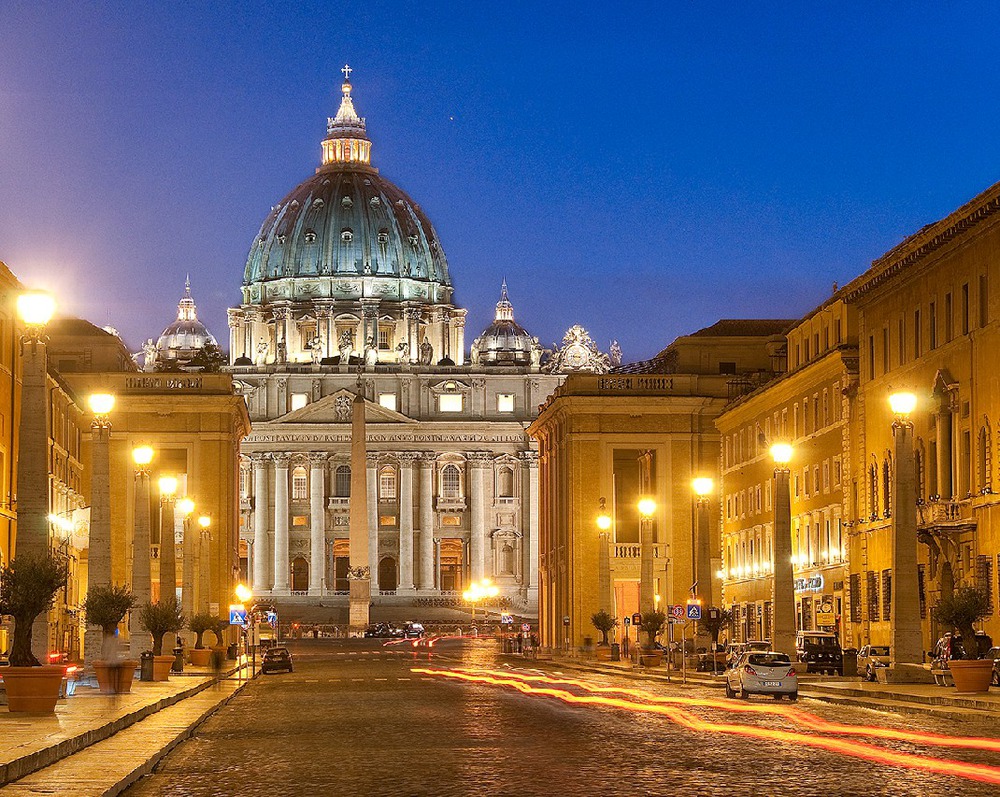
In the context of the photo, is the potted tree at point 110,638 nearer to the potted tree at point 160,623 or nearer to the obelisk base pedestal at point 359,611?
the potted tree at point 160,623

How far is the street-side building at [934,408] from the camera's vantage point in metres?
56.1

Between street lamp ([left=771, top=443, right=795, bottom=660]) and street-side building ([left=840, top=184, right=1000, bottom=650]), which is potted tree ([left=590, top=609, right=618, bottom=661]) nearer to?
street-side building ([left=840, top=184, right=1000, bottom=650])

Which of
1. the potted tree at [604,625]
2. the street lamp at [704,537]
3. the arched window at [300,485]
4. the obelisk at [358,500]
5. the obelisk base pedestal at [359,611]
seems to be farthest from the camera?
the arched window at [300,485]

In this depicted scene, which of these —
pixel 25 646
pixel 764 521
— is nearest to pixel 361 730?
pixel 25 646

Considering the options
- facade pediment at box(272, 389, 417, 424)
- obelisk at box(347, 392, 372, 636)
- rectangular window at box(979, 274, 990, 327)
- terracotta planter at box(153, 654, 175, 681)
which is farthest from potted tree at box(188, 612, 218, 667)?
facade pediment at box(272, 389, 417, 424)

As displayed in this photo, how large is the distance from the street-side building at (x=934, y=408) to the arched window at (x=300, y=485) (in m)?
121

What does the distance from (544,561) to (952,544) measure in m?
63.9

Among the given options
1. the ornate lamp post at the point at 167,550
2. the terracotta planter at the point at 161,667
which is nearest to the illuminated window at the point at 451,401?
the ornate lamp post at the point at 167,550

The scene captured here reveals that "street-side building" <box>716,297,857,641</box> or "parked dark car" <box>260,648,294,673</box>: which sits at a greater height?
"street-side building" <box>716,297,857,641</box>

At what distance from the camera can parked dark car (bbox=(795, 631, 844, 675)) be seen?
199 ft

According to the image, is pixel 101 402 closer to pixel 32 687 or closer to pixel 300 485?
pixel 32 687

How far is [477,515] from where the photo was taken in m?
191

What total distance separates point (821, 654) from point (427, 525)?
13128cm

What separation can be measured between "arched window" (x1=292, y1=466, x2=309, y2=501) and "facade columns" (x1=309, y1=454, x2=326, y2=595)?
1.35 m
